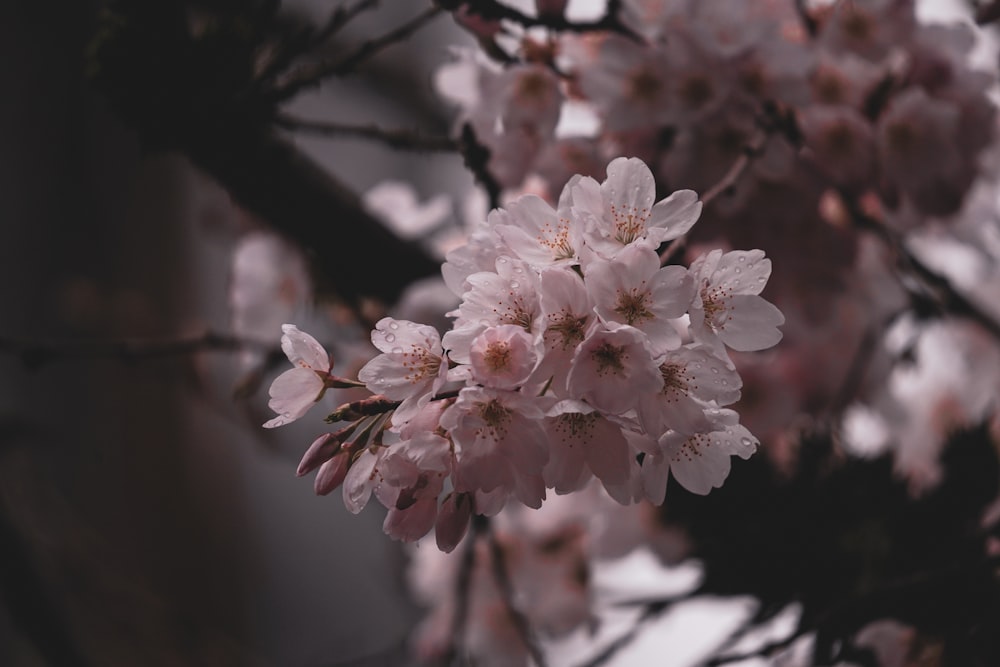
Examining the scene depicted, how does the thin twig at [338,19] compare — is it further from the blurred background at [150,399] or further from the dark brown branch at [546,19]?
the blurred background at [150,399]

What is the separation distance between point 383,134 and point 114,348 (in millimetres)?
257

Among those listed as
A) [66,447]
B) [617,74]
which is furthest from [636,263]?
[66,447]

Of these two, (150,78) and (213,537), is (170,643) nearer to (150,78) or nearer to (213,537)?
(213,537)

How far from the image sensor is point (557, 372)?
9.9 inches

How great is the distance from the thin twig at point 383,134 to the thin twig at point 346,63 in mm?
21

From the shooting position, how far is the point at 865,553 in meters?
0.45

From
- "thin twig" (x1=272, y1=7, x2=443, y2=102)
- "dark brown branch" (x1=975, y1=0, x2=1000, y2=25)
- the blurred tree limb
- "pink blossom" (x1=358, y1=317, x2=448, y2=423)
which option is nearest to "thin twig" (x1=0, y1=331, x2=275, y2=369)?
the blurred tree limb

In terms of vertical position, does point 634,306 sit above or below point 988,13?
below

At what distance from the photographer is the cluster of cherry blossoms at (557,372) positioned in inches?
9.4

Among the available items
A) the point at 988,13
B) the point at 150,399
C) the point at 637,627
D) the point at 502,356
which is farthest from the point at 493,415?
the point at 150,399

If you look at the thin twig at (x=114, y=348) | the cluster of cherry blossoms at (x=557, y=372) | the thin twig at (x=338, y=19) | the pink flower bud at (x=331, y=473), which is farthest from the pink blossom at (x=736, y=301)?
the thin twig at (x=114, y=348)

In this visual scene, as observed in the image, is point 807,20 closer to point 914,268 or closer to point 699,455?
point 914,268

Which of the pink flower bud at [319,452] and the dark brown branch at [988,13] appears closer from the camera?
the pink flower bud at [319,452]

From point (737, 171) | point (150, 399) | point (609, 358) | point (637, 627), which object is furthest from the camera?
point (150, 399)
